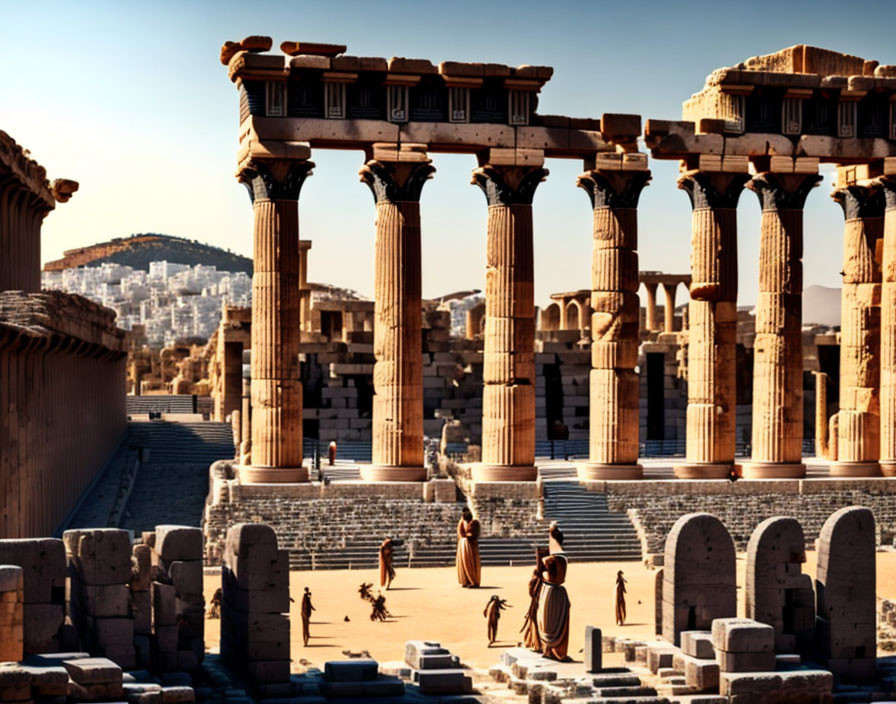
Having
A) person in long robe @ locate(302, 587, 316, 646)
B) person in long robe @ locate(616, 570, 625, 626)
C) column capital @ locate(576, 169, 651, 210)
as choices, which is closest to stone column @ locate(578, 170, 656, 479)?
column capital @ locate(576, 169, 651, 210)

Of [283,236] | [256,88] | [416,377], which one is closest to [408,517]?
[416,377]

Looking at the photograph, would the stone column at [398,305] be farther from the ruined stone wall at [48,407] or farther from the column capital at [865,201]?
the column capital at [865,201]

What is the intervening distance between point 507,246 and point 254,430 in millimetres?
8356

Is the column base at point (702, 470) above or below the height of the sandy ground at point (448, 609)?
above

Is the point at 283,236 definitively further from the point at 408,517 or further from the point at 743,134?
the point at 743,134

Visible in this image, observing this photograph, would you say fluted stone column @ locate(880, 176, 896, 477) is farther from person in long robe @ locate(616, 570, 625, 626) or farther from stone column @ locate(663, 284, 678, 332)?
stone column @ locate(663, 284, 678, 332)

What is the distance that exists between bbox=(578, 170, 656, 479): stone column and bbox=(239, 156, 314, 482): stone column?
26.9ft

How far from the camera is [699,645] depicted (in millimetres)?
29188

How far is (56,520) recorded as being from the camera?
4531 centimetres

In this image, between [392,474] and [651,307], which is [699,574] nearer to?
[392,474]

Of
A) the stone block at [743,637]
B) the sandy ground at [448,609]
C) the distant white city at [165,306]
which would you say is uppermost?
the distant white city at [165,306]

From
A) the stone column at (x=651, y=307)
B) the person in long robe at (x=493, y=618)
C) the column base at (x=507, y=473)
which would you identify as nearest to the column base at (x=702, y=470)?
the column base at (x=507, y=473)

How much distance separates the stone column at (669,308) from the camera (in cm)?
7969

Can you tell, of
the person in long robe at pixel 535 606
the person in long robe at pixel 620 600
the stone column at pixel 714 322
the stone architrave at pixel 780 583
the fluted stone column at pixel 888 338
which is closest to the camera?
the stone architrave at pixel 780 583
